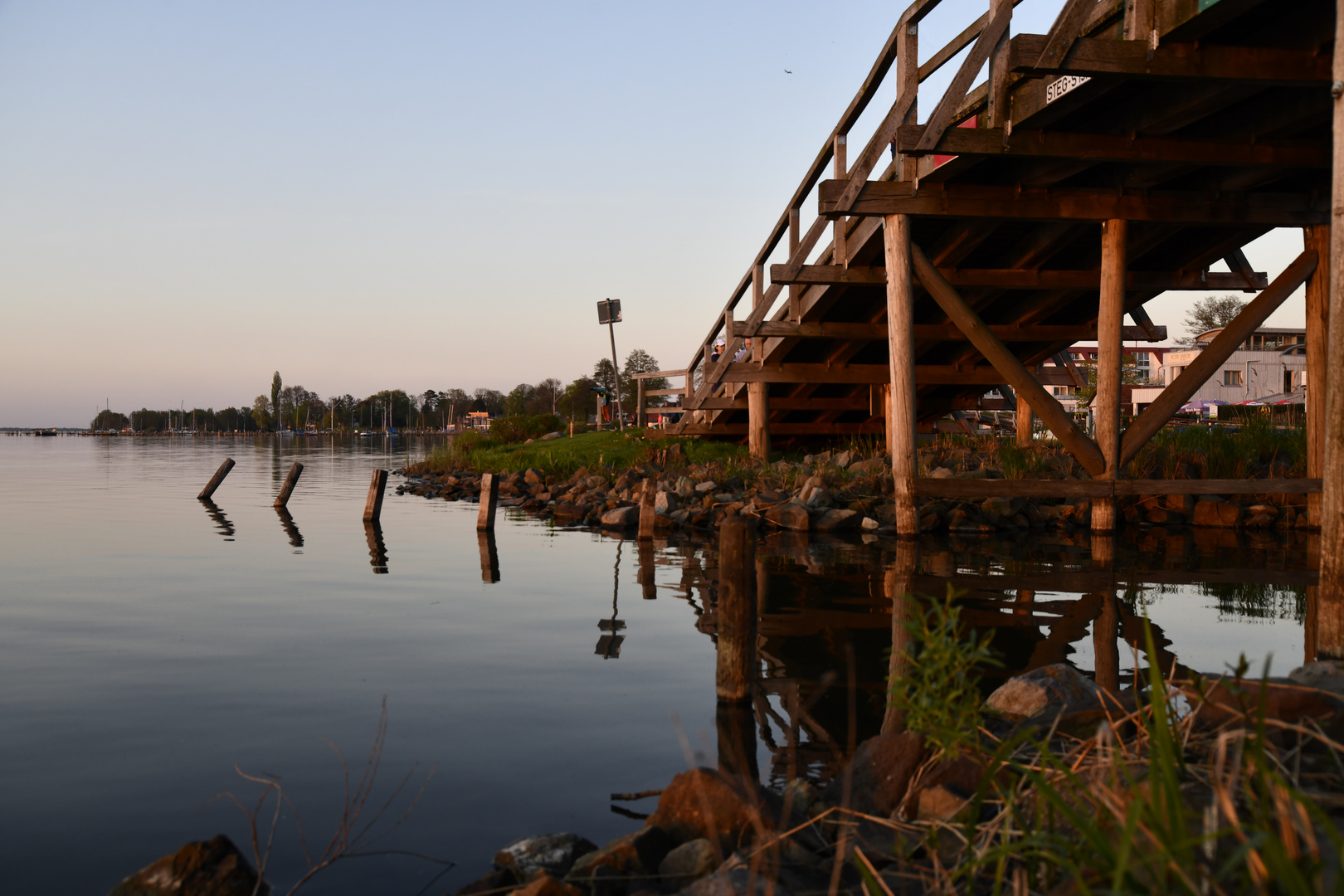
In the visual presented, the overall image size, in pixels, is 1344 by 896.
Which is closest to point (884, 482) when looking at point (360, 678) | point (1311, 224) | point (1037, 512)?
point (1037, 512)

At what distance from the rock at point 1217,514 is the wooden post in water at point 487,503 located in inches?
431

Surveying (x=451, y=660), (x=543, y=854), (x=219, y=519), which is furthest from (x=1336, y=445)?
(x=219, y=519)

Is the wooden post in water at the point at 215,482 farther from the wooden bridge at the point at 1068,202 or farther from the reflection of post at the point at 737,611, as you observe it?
the reflection of post at the point at 737,611

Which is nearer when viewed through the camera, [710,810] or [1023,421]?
[710,810]

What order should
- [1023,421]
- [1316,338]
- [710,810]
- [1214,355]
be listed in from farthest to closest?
[1023,421] → [1316,338] → [1214,355] → [710,810]

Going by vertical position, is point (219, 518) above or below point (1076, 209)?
below

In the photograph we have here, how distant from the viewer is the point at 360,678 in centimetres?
705

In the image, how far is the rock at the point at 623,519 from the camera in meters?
16.1

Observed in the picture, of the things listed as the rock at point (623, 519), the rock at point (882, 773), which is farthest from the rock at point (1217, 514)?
the rock at point (882, 773)

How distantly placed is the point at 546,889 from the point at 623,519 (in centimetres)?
1278

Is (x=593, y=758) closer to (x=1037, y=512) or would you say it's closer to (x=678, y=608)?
(x=678, y=608)

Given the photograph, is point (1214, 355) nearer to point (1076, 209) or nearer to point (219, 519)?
point (1076, 209)

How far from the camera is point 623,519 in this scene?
52.7ft

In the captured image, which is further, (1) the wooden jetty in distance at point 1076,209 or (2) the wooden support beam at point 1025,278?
(2) the wooden support beam at point 1025,278
